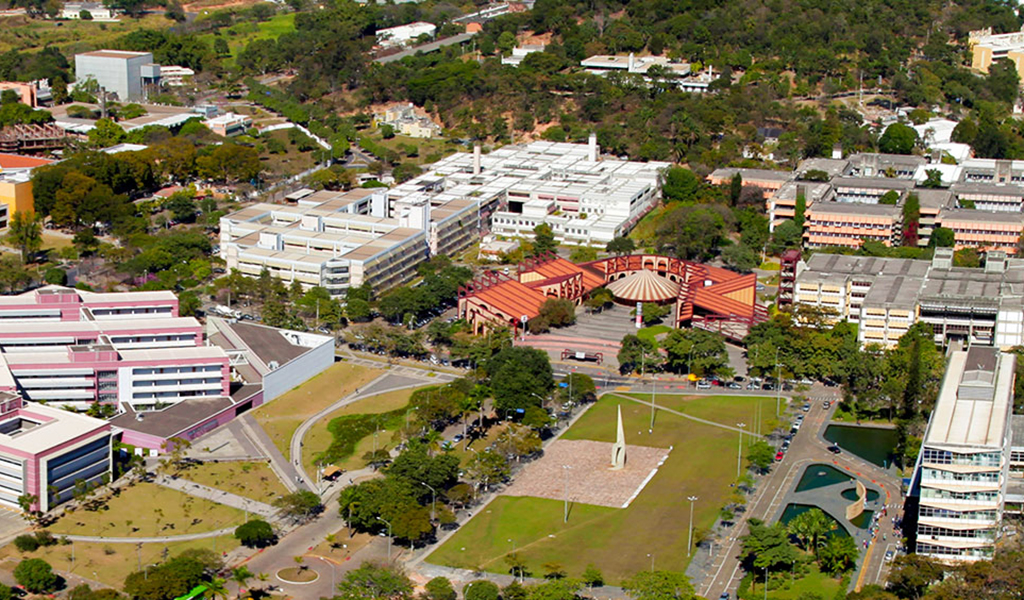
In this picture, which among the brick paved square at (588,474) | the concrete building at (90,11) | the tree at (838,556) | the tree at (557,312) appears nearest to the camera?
the tree at (838,556)

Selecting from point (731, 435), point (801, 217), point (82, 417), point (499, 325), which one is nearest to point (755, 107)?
point (801, 217)

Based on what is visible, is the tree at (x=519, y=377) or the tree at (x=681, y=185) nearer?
the tree at (x=519, y=377)

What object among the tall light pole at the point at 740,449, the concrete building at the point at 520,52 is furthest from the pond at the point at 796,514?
the concrete building at the point at 520,52

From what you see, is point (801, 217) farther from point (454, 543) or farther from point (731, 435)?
point (454, 543)

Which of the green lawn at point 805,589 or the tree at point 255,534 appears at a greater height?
the tree at point 255,534

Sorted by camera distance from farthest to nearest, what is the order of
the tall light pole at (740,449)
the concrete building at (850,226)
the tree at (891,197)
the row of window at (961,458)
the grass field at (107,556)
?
the tree at (891,197) → the concrete building at (850,226) → the tall light pole at (740,449) → the row of window at (961,458) → the grass field at (107,556)

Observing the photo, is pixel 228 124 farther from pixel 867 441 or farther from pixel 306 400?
pixel 867 441

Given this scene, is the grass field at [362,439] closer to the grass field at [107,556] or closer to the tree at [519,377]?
the tree at [519,377]
